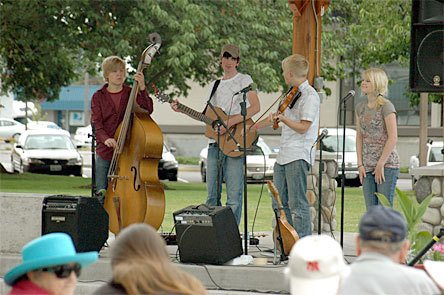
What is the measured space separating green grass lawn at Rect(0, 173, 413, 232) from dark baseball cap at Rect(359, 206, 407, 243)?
29.6ft

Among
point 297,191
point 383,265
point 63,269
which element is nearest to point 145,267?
point 63,269

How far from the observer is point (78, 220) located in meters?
9.29

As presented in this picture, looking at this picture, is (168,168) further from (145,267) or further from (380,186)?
(145,267)

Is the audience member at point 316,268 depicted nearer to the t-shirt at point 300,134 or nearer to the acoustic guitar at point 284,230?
the acoustic guitar at point 284,230

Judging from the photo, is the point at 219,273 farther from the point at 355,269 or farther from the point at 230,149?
the point at 355,269

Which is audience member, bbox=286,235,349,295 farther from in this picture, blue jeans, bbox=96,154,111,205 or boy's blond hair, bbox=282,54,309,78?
blue jeans, bbox=96,154,111,205

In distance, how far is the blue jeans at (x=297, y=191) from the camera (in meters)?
9.54

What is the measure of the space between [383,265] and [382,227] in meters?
0.16

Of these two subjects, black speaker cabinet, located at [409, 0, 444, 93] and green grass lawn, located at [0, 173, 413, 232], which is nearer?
black speaker cabinet, located at [409, 0, 444, 93]

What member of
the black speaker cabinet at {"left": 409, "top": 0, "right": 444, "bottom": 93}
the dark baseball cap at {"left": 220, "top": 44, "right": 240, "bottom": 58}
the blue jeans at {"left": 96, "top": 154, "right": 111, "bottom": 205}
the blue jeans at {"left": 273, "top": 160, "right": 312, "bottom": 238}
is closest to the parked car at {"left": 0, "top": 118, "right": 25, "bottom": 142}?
the blue jeans at {"left": 96, "top": 154, "right": 111, "bottom": 205}

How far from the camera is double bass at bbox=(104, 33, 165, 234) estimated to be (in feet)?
32.2

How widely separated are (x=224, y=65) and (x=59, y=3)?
1176 cm

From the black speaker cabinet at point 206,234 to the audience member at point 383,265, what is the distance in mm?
4509

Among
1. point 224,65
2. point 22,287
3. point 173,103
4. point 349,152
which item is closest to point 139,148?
point 173,103
